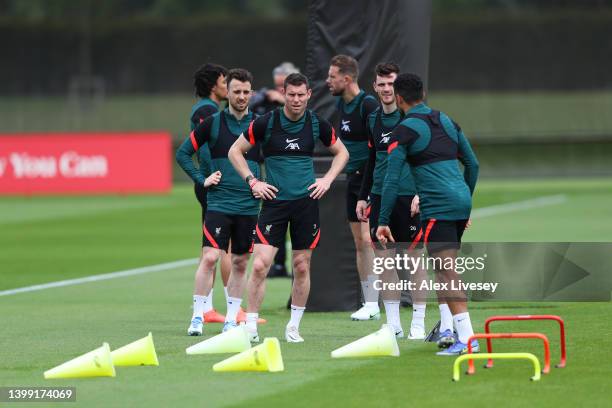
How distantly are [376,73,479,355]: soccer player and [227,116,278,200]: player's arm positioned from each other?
1.23m

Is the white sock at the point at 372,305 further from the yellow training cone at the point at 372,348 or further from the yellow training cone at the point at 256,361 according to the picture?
the yellow training cone at the point at 256,361

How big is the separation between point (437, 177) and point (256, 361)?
197cm

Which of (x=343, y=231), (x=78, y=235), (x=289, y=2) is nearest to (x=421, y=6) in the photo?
(x=343, y=231)

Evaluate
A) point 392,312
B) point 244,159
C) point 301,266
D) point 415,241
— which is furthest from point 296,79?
point 392,312

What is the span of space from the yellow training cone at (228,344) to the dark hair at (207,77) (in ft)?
10.3

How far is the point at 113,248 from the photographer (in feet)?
69.9

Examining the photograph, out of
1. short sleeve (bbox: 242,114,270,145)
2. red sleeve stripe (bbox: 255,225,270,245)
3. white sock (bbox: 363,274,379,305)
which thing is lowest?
white sock (bbox: 363,274,379,305)

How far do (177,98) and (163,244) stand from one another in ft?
78.5

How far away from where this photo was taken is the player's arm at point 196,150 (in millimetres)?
11930

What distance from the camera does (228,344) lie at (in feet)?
34.4

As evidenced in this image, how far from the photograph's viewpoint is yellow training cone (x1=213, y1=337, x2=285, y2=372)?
9602mm

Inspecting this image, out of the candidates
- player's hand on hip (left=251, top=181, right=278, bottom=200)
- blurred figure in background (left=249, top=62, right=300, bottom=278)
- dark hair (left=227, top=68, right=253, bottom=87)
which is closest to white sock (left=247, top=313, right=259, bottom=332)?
player's hand on hip (left=251, top=181, right=278, bottom=200)

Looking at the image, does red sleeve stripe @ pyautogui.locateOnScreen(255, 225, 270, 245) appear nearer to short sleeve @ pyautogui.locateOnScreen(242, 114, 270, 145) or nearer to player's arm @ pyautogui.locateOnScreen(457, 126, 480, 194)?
short sleeve @ pyautogui.locateOnScreen(242, 114, 270, 145)

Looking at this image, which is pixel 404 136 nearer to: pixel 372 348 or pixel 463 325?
pixel 463 325
